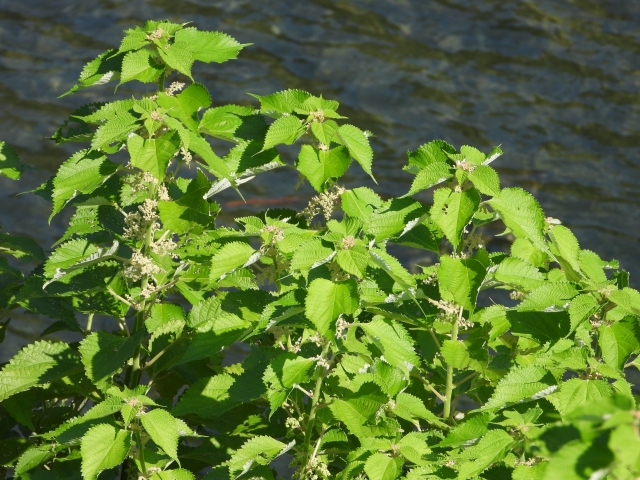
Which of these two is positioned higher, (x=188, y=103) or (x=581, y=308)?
(x=188, y=103)

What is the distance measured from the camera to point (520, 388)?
211 cm

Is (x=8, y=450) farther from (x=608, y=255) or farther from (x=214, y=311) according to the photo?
(x=608, y=255)

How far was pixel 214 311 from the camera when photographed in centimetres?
263

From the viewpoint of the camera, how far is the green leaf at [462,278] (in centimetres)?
225

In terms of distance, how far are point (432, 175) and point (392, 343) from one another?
0.44 m

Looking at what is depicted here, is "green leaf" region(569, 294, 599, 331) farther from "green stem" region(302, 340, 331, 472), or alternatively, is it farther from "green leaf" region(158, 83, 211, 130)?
"green leaf" region(158, 83, 211, 130)

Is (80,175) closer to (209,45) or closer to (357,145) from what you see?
(209,45)

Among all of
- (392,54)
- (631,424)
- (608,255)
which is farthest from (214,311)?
(392,54)

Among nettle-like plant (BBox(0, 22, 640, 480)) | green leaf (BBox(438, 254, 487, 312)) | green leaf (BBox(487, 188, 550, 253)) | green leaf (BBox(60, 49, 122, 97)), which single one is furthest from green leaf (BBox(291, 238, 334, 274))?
green leaf (BBox(60, 49, 122, 97))

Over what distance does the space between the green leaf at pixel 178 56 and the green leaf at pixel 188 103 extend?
0.08 m

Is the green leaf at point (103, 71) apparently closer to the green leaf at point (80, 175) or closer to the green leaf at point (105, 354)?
the green leaf at point (80, 175)

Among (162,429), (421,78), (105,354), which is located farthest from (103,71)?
(421,78)

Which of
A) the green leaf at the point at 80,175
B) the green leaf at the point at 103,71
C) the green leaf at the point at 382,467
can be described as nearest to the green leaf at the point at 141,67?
the green leaf at the point at 103,71

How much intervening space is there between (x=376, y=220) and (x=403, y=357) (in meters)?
0.37
